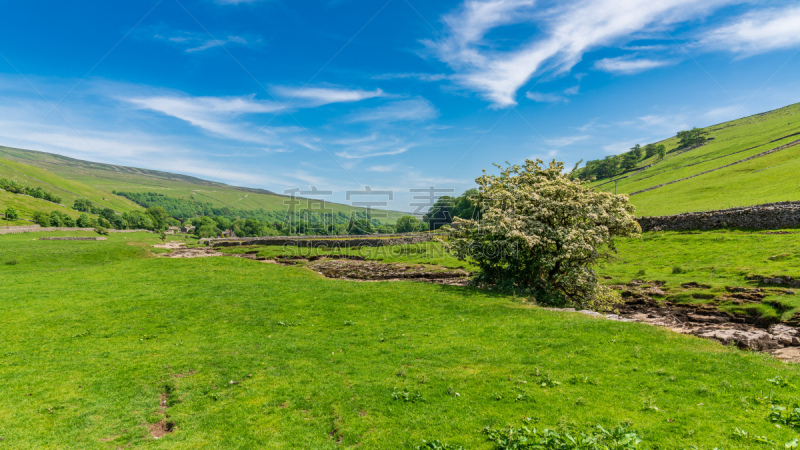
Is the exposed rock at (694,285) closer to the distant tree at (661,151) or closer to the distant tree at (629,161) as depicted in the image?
the distant tree at (629,161)

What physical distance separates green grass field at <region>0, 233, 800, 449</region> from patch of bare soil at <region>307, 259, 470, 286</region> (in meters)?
21.4

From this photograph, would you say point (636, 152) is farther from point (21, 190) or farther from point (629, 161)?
point (21, 190)

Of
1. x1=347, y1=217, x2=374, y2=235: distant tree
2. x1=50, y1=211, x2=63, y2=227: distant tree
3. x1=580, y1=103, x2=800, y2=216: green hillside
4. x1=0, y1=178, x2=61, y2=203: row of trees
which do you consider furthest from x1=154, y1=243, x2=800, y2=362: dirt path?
x1=0, y1=178, x2=61, y2=203: row of trees

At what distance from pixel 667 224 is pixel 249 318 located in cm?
6234

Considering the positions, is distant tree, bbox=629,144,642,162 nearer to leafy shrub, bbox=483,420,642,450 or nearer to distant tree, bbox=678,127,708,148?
distant tree, bbox=678,127,708,148

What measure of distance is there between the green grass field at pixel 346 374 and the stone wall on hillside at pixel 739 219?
137 ft

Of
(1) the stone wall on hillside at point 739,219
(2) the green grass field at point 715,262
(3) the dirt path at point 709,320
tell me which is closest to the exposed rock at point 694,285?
(3) the dirt path at point 709,320

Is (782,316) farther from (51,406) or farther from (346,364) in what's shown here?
(51,406)

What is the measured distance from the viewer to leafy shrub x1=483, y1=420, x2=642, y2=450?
25.9 ft

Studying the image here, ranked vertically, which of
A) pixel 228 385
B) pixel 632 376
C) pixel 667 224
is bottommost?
pixel 228 385

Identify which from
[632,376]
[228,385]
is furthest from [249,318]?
[632,376]

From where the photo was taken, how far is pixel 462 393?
11773 millimetres

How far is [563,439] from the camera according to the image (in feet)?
27.2

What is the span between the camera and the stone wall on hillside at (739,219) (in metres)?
40.2
